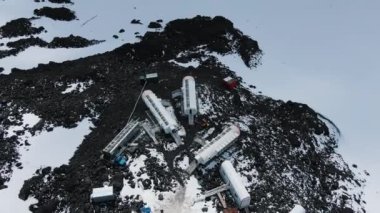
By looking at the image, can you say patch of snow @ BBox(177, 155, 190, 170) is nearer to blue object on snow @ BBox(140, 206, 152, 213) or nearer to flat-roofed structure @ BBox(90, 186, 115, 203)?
blue object on snow @ BBox(140, 206, 152, 213)

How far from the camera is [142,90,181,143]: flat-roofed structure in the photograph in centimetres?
1905

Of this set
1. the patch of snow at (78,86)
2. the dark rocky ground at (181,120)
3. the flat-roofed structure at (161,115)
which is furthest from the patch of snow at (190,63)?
the patch of snow at (78,86)

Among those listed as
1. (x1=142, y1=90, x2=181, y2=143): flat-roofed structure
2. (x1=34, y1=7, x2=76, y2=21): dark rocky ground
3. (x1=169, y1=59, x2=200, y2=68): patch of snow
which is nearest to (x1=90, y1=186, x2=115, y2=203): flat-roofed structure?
(x1=142, y1=90, x2=181, y2=143): flat-roofed structure

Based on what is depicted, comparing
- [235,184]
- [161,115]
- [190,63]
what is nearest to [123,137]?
[161,115]

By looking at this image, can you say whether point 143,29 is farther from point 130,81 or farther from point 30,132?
point 30,132

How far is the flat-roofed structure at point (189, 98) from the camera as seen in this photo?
19.6m

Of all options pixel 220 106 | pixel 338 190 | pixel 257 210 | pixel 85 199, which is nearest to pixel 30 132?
pixel 85 199

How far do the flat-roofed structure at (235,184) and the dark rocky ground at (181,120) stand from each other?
446 millimetres

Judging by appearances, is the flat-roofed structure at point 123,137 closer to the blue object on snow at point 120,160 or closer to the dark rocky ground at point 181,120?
the blue object on snow at point 120,160

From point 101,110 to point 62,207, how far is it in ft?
16.1

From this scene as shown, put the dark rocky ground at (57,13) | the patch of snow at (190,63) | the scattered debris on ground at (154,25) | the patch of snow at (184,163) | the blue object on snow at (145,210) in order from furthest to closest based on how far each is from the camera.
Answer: the dark rocky ground at (57,13)
the scattered debris on ground at (154,25)
the patch of snow at (190,63)
the patch of snow at (184,163)
the blue object on snow at (145,210)

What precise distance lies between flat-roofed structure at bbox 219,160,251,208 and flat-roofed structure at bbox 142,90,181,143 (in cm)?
236

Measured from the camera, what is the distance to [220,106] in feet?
68.5

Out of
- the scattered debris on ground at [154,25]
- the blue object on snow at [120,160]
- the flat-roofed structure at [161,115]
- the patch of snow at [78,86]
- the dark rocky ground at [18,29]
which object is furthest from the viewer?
the scattered debris on ground at [154,25]
